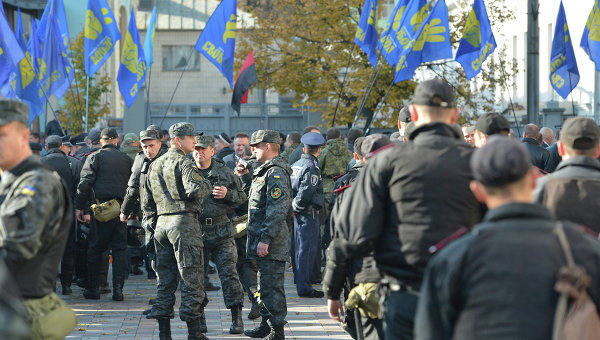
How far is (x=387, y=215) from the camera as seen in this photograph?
5043 millimetres

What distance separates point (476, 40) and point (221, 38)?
4.39m

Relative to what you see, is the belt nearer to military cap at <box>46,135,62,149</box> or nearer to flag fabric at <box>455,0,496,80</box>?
military cap at <box>46,135,62,149</box>

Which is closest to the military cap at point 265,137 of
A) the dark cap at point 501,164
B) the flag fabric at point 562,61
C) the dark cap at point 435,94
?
the dark cap at point 435,94

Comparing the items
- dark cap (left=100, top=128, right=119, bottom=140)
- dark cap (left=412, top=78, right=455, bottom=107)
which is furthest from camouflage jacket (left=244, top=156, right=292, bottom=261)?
dark cap (left=412, top=78, right=455, bottom=107)

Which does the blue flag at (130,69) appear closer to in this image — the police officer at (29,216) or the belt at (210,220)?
the belt at (210,220)

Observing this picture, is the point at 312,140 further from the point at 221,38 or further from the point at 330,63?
the point at 330,63

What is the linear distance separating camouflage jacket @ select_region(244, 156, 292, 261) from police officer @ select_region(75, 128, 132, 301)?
3281 millimetres

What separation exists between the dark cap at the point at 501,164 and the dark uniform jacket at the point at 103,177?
8.85 m

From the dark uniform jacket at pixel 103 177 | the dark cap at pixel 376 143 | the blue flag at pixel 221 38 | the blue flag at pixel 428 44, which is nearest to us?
the dark cap at pixel 376 143

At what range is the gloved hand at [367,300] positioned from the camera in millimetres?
5516

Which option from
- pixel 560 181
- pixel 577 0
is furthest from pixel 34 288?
pixel 577 0

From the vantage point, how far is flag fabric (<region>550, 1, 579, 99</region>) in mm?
16438

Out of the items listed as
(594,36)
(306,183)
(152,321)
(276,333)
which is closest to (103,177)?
(152,321)

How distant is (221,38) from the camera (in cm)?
1645
